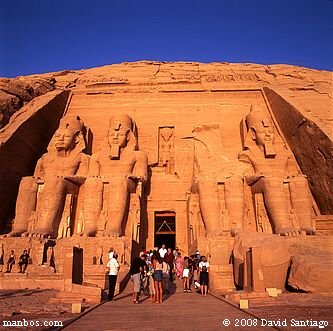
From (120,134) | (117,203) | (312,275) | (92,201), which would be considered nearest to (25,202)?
(92,201)

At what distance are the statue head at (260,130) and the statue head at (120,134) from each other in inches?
136

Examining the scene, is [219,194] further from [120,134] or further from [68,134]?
[68,134]

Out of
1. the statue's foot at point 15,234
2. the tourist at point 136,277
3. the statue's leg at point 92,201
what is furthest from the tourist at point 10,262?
the tourist at point 136,277

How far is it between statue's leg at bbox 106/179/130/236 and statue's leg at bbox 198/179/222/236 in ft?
6.39

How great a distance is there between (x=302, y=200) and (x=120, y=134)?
525cm

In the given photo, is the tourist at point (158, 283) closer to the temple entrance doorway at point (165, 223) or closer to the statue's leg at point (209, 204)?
the statue's leg at point (209, 204)

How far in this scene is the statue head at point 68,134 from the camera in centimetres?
1110

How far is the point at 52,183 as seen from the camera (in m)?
10.4

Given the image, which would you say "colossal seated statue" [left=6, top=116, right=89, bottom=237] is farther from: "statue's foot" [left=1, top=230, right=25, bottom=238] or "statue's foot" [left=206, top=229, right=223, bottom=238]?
"statue's foot" [left=206, top=229, right=223, bottom=238]

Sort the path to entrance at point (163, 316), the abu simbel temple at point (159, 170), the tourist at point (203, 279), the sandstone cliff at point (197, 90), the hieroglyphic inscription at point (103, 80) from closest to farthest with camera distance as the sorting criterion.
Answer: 1. the path to entrance at point (163, 316)
2. the tourist at point (203, 279)
3. the abu simbel temple at point (159, 170)
4. the sandstone cliff at point (197, 90)
5. the hieroglyphic inscription at point (103, 80)

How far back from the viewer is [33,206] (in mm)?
10352

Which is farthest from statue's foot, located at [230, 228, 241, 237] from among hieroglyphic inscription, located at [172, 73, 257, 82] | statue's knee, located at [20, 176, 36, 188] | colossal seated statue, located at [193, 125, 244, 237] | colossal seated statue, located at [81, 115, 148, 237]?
hieroglyphic inscription, located at [172, 73, 257, 82]

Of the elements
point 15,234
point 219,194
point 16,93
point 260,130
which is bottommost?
point 15,234

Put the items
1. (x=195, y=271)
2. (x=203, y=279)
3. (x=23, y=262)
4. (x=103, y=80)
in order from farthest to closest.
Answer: (x=103, y=80) < (x=23, y=262) < (x=195, y=271) < (x=203, y=279)
